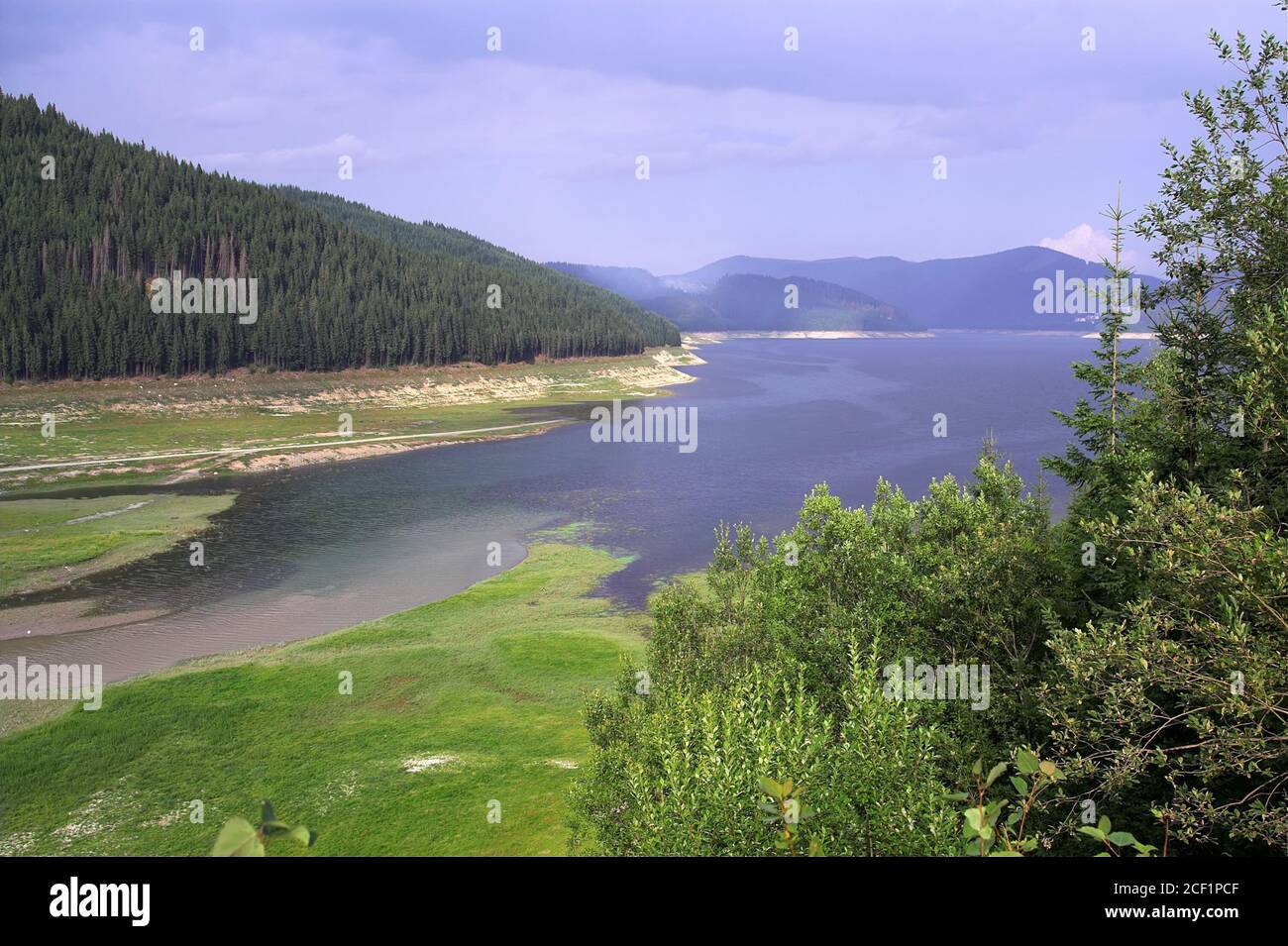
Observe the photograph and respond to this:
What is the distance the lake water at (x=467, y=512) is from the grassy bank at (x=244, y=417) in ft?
25.2

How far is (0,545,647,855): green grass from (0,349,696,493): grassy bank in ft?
182

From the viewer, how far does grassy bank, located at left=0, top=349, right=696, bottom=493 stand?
298 feet

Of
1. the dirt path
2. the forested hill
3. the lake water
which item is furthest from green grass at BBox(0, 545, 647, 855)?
the forested hill

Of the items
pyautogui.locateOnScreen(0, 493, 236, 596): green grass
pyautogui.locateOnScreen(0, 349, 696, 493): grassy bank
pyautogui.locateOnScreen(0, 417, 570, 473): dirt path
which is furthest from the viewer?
pyautogui.locateOnScreen(0, 349, 696, 493): grassy bank

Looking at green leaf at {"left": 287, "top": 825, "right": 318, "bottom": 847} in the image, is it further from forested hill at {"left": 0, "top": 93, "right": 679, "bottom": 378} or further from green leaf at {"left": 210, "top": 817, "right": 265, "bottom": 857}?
forested hill at {"left": 0, "top": 93, "right": 679, "bottom": 378}

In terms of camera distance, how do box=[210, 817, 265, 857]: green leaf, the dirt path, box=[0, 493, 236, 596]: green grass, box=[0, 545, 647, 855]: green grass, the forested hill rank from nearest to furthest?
box=[210, 817, 265, 857]: green leaf < box=[0, 545, 647, 855]: green grass < box=[0, 493, 236, 596]: green grass < the dirt path < the forested hill

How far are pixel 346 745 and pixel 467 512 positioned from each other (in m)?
44.5

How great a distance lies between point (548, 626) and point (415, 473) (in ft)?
165

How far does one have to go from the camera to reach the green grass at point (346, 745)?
27.8 m

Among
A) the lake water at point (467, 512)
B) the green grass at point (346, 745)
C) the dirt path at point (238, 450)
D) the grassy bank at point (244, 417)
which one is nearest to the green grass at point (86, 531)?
the lake water at point (467, 512)

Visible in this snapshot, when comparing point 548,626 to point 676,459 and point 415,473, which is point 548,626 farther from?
point 676,459

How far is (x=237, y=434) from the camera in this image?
108938mm

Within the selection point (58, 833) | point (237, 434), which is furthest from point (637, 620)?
point (237, 434)

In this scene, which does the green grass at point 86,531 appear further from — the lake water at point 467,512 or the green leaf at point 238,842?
the green leaf at point 238,842
